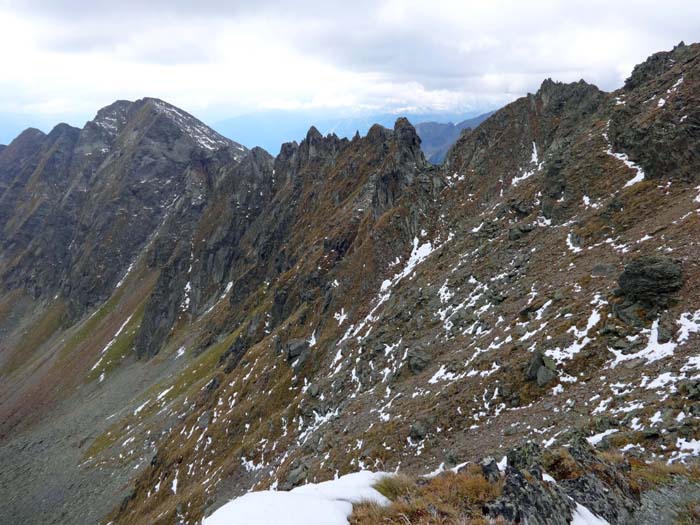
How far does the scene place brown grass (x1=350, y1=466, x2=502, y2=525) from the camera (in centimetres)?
821

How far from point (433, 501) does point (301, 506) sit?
9.99 ft

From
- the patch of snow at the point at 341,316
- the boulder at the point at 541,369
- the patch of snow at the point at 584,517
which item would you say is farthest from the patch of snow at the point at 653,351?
the patch of snow at the point at 341,316

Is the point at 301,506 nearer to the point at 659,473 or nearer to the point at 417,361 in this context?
the point at 659,473

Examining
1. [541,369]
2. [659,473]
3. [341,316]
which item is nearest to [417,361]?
[541,369]

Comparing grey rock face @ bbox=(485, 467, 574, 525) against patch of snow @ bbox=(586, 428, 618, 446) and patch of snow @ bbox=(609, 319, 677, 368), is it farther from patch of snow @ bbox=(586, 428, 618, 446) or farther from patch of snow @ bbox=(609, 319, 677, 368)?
patch of snow @ bbox=(609, 319, 677, 368)

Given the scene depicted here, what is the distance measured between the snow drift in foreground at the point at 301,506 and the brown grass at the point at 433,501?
0.34 metres

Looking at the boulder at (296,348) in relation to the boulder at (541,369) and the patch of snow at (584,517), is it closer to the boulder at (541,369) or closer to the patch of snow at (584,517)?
the boulder at (541,369)

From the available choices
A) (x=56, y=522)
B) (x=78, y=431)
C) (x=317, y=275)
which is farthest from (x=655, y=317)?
(x=78, y=431)

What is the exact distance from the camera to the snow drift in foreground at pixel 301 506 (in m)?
7.94

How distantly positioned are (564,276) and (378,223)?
3452cm

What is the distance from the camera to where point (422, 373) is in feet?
101

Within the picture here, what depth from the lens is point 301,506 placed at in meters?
8.52

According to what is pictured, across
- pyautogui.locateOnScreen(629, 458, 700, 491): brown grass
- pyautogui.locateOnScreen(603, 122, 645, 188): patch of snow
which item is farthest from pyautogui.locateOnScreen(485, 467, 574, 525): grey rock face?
pyautogui.locateOnScreen(603, 122, 645, 188): patch of snow

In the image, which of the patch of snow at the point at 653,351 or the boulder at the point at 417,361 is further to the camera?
the boulder at the point at 417,361
